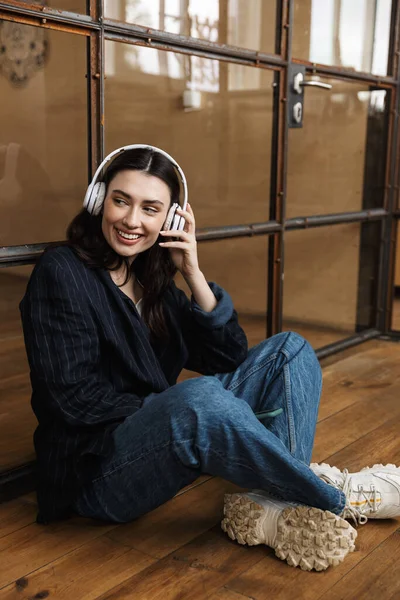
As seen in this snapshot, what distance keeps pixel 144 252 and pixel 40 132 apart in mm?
384

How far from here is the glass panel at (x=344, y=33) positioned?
2670 millimetres

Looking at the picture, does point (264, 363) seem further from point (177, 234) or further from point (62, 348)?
point (62, 348)

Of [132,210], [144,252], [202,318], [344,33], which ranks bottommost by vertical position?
[202,318]

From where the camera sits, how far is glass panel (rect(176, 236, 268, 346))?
2.45 m

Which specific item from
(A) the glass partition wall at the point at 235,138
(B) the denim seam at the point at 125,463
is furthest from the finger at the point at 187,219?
(B) the denim seam at the point at 125,463

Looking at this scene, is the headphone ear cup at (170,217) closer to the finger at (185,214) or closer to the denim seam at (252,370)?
the finger at (185,214)

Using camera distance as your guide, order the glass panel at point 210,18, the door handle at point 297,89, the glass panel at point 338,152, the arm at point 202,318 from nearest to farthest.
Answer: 1. the arm at point 202,318
2. the glass panel at point 210,18
3. the door handle at point 297,89
4. the glass panel at point 338,152

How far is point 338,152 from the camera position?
3.04m

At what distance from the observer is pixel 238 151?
2.53 m

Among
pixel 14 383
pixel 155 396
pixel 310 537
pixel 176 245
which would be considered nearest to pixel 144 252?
pixel 176 245

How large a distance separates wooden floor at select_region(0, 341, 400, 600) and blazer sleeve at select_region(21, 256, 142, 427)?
0.28 meters

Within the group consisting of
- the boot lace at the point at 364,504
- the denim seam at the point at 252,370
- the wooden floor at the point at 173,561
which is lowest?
the wooden floor at the point at 173,561

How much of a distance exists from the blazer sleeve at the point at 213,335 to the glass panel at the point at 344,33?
4.14ft

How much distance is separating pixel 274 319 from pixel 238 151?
0.64 m
